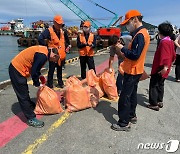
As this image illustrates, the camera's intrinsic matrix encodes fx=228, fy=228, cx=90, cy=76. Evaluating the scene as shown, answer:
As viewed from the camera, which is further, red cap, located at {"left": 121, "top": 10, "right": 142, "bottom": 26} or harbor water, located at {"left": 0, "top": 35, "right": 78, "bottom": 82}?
harbor water, located at {"left": 0, "top": 35, "right": 78, "bottom": 82}

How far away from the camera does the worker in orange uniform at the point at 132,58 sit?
3.36 meters

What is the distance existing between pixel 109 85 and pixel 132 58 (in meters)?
1.88

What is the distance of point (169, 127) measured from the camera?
4.09 m

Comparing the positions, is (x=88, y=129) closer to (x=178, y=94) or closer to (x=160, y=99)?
(x=160, y=99)

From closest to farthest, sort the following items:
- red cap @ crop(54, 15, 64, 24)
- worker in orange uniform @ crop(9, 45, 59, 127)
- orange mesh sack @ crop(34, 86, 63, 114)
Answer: worker in orange uniform @ crop(9, 45, 59, 127) < orange mesh sack @ crop(34, 86, 63, 114) < red cap @ crop(54, 15, 64, 24)

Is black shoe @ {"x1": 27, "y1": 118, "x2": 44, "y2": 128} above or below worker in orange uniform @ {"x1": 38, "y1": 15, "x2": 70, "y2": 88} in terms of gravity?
below

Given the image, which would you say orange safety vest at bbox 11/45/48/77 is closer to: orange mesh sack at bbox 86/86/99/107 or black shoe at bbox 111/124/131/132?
orange mesh sack at bbox 86/86/99/107

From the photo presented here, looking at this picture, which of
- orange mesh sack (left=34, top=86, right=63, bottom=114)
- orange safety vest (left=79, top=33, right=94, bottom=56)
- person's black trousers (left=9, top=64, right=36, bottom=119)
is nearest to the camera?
person's black trousers (left=9, top=64, right=36, bottom=119)

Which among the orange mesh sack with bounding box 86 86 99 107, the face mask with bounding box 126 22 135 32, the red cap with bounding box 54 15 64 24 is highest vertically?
the red cap with bounding box 54 15 64 24

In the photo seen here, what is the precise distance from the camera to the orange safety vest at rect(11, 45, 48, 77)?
12.1 feet

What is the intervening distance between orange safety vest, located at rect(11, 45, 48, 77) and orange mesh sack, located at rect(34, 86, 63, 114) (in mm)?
580

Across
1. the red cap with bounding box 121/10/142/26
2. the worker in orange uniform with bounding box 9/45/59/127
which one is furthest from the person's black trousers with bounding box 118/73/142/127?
the worker in orange uniform with bounding box 9/45/59/127

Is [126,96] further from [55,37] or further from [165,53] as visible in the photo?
[55,37]

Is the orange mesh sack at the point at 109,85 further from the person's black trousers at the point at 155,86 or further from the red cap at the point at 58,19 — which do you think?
the red cap at the point at 58,19
